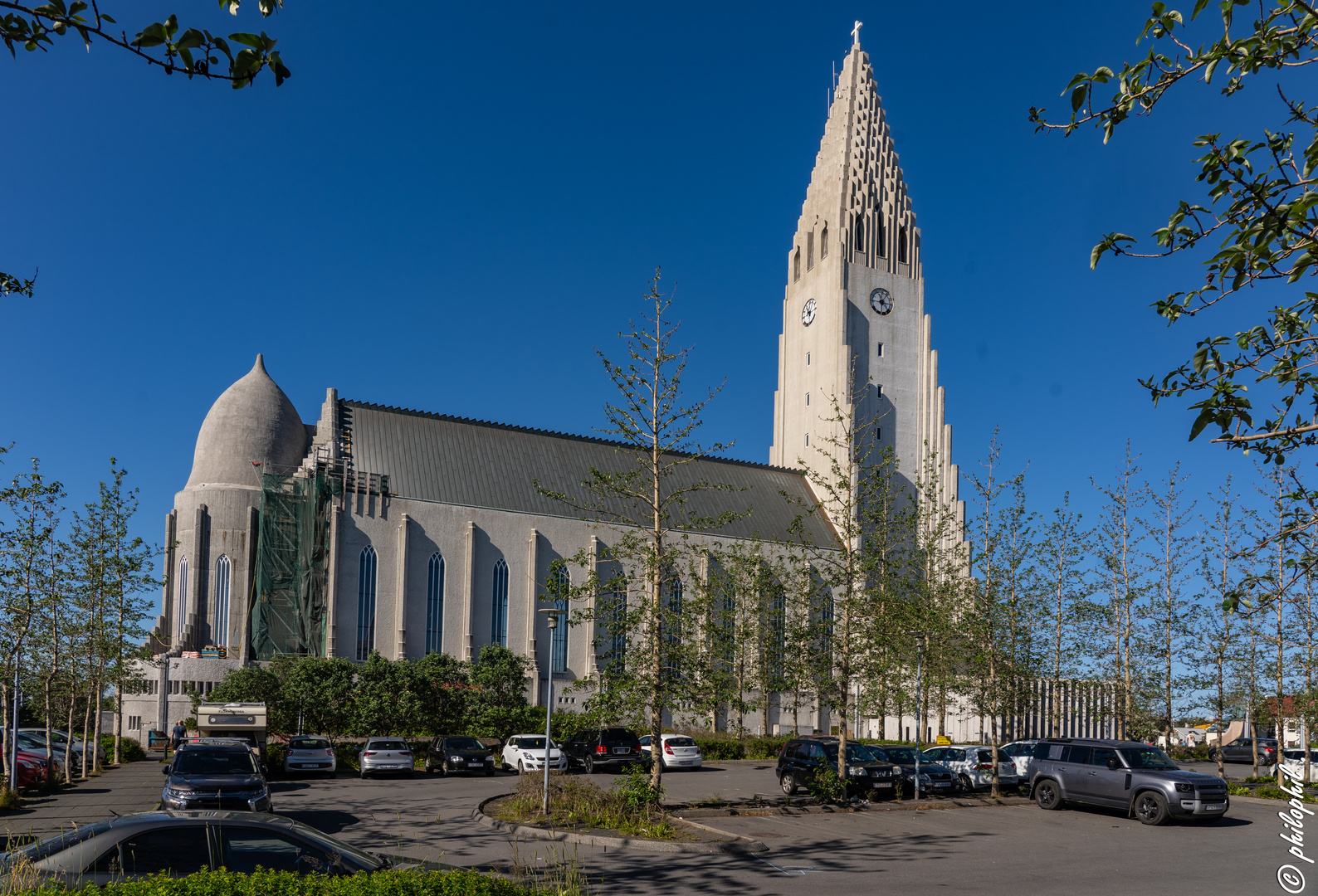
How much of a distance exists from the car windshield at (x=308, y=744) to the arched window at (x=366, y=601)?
69.2 ft

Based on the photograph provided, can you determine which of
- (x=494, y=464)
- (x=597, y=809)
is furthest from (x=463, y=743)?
(x=494, y=464)

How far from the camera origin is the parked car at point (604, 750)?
3378 cm

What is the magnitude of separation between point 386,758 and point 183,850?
2436 cm

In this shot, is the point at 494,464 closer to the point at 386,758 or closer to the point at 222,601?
the point at 222,601

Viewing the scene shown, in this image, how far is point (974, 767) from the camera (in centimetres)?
2936

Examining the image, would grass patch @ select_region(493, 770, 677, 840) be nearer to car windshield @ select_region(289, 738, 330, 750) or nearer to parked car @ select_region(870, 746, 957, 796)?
parked car @ select_region(870, 746, 957, 796)

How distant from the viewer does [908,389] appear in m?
76.9

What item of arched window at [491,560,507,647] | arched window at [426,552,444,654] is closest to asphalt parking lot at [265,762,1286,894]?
arched window at [426,552,444,654]

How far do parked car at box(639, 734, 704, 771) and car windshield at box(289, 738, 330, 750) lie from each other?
1155cm

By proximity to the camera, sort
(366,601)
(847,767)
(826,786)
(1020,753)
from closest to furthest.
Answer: (826,786), (847,767), (1020,753), (366,601)

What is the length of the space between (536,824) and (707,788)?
11.6 meters

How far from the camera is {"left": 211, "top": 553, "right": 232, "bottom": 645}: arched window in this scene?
55188 millimetres

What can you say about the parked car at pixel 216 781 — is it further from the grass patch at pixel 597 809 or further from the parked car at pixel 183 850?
the parked car at pixel 183 850

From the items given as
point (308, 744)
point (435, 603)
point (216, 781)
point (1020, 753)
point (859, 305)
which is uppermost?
point (859, 305)
